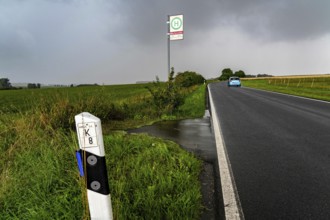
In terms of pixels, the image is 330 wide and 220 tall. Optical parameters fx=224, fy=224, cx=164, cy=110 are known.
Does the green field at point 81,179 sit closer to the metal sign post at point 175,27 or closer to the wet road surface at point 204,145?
the wet road surface at point 204,145

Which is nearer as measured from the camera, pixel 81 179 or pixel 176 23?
pixel 81 179

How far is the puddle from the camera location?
4.50 meters

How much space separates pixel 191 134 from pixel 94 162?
4489 millimetres

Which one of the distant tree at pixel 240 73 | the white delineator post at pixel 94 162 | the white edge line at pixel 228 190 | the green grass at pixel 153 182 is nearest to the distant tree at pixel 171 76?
the white edge line at pixel 228 190

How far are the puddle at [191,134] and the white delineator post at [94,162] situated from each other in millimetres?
2662

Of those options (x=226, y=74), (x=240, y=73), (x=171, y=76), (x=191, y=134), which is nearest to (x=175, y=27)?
(x=171, y=76)

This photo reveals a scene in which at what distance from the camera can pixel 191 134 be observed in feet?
19.3

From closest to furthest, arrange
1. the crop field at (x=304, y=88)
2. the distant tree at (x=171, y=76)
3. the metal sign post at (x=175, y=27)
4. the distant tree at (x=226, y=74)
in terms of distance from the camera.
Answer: the distant tree at (x=171, y=76)
the metal sign post at (x=175, y=27)
the crop field at (x=304, y=88)
the distant tree at (x=226, y=74)

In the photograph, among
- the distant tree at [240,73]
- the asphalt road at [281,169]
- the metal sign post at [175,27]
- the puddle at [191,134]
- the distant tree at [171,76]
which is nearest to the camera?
the asphalt road at [281,169]

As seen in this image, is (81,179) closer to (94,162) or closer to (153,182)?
(153,182)

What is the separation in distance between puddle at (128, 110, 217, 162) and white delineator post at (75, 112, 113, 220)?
2662 mm

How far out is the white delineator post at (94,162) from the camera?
149 cm

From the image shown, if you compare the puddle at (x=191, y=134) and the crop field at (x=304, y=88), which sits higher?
the crop field at (x=304, y=88)

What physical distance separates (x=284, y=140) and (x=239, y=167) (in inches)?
86.1
